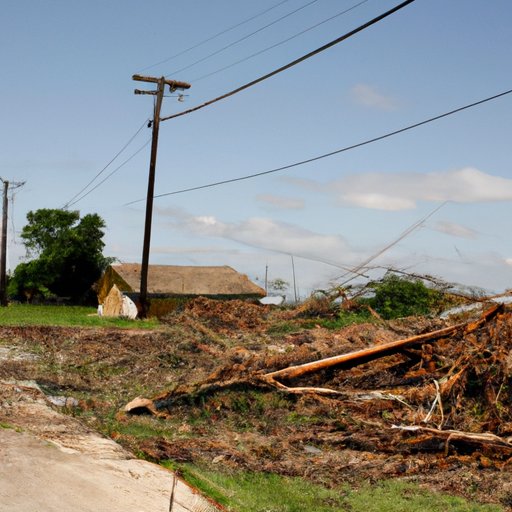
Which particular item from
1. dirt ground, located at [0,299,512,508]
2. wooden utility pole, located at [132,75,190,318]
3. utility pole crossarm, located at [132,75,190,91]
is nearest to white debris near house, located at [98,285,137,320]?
wooden utility pole, located at [132,75,190,318]

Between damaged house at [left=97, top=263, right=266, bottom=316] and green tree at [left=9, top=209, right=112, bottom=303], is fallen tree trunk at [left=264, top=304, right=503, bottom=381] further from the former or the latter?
green tree at [left=9, top=209, right=112, bottom=303]

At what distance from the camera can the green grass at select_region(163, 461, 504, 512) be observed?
7219mm

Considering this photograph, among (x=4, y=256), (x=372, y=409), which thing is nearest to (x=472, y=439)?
(x=372, y=409)

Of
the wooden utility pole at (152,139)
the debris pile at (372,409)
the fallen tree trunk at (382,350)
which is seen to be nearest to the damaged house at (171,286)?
the wooden utility pole at (152,139)

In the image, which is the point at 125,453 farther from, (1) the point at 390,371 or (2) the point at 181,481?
(1) the point at 390,371

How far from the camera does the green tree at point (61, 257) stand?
154 ft

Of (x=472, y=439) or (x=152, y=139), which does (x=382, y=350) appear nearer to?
(x=472, y=439)

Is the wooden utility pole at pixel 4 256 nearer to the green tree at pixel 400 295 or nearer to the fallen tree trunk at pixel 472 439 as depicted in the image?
the green tree at pixel 400 295

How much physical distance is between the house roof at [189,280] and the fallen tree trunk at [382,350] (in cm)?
2081

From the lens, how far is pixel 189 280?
33.7m

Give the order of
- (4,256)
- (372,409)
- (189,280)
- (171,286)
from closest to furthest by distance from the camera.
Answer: (372,409)
(171,286)
(189,280)
(4,256)

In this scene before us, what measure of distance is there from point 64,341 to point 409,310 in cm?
1096

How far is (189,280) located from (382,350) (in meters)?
22.6

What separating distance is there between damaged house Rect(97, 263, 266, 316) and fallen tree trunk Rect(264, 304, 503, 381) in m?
20.4
